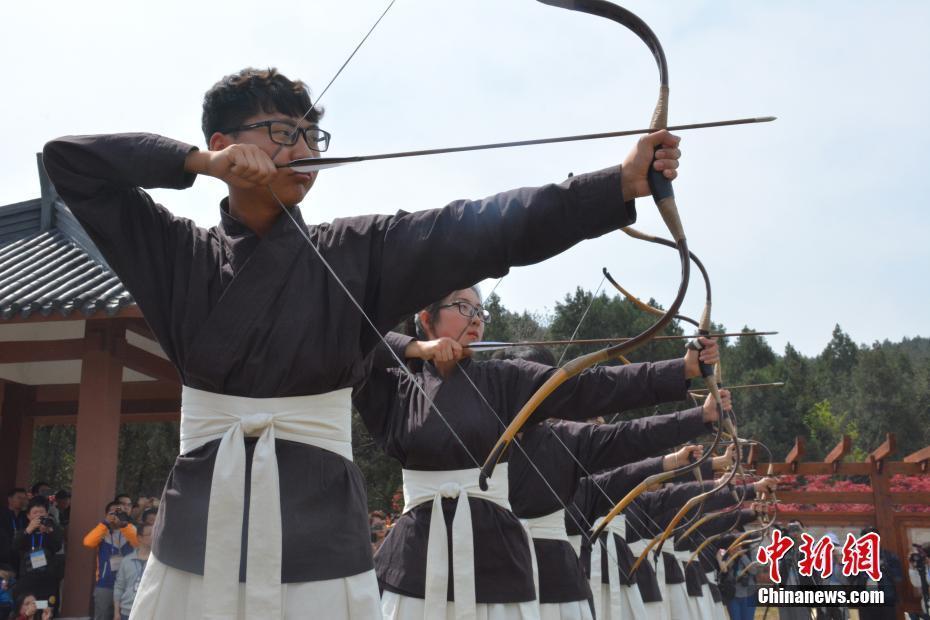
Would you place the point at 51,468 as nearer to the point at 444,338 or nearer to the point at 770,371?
the point at 444,338

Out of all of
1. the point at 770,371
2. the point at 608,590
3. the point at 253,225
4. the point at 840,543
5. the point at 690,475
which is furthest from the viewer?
the point at 770,371

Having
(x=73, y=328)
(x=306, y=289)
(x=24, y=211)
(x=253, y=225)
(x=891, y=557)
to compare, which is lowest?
(x=891, y=557)

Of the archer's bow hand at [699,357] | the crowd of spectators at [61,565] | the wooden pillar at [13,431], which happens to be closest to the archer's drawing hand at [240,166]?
the archer's bow hand at [699,357]

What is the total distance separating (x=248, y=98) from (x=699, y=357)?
223 cm

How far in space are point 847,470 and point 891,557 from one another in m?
2.18

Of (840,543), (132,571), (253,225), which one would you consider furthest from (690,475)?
(840,543)

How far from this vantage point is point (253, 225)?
82.9 inches

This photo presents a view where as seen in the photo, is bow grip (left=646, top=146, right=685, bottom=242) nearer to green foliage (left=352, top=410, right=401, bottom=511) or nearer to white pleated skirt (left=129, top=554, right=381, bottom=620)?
white pleated skirt (left=129, top=554, right=381, bottom=620)

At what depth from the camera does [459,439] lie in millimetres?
3086

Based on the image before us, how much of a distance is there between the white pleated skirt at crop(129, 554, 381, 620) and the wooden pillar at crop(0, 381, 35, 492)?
761 centimetres

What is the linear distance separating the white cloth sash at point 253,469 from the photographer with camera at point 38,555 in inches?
220

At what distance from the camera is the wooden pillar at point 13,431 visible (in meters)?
8.56

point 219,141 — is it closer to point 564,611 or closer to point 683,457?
point 564,611

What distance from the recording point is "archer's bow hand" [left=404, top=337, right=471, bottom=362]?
3.38 m
